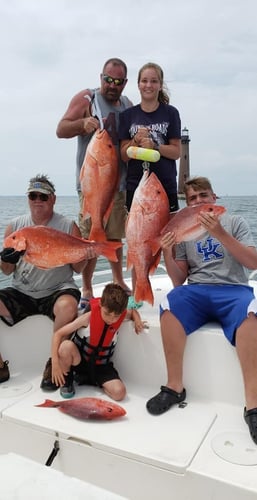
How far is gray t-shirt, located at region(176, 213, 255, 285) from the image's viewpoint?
3193 millimetres

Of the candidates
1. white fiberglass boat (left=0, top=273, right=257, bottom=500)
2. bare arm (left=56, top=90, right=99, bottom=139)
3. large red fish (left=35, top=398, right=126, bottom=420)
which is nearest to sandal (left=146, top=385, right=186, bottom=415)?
white fiberglass boat (left=0, top=273, right=257, bottom=500)

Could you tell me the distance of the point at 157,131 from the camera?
3527 mm

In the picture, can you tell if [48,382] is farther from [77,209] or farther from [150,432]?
[77,209]

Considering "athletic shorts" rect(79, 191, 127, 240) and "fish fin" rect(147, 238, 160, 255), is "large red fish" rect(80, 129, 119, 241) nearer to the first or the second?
"fish fin" rect(147, 238, 160, 255)

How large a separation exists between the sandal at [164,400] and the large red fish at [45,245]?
3.87ft

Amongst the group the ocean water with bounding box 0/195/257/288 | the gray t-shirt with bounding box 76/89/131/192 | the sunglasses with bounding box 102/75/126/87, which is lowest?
the ocean water with bounding box 0/195/257/288

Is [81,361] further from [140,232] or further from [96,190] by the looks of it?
[96,190]

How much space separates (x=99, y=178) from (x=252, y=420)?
209cm

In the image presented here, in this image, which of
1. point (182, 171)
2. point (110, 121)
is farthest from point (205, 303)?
point (182, 171)

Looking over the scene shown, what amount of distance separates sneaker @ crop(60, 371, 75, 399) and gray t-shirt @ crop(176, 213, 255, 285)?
47.5 inches

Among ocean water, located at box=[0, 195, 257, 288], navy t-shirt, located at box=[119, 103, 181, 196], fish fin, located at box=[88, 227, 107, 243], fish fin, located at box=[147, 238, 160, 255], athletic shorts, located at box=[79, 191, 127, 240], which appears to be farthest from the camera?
ocean water, located at box=[0, 195, 257, 288]

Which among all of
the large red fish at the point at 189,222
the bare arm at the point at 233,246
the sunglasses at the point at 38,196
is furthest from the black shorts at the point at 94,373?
the sunglasses at the point at 38,196

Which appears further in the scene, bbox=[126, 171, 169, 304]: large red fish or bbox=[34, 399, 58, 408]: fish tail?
bbox=[126, 171, 169, 304]: large red fish

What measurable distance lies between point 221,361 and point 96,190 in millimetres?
1648
